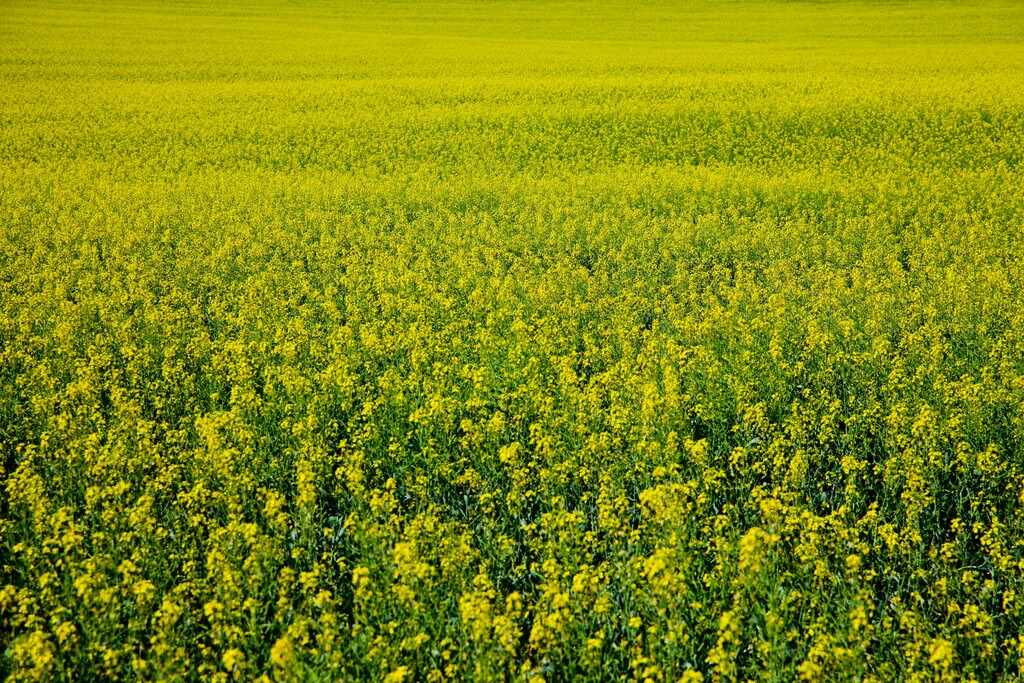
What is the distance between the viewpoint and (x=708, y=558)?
4.55m

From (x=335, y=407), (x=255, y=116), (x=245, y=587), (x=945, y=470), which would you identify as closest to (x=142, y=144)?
(x=255, y=116)

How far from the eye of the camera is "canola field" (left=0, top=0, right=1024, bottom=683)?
12.4ft

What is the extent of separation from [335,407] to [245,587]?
95.2 inches

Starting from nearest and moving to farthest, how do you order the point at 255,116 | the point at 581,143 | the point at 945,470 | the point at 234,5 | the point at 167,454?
the point at 945,470, the point at 167,454, the point at 581,143, the point at 255,116, the point at 234,5

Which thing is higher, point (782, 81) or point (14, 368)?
point (782, 81)

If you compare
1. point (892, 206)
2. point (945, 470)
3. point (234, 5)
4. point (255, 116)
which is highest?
point (234, 5)

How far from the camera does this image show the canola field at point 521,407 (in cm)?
377

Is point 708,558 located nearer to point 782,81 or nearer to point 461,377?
point 461,377

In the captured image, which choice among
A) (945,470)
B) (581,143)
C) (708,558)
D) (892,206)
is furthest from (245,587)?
(581,143)

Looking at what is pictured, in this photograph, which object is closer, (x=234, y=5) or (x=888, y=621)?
(x=888, y=621)

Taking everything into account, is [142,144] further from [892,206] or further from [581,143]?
[892,206]

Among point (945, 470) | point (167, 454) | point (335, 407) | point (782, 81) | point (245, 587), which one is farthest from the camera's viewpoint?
point (782, 81)

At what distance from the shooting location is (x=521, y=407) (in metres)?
6.10

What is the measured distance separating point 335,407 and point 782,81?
22.3 meters
